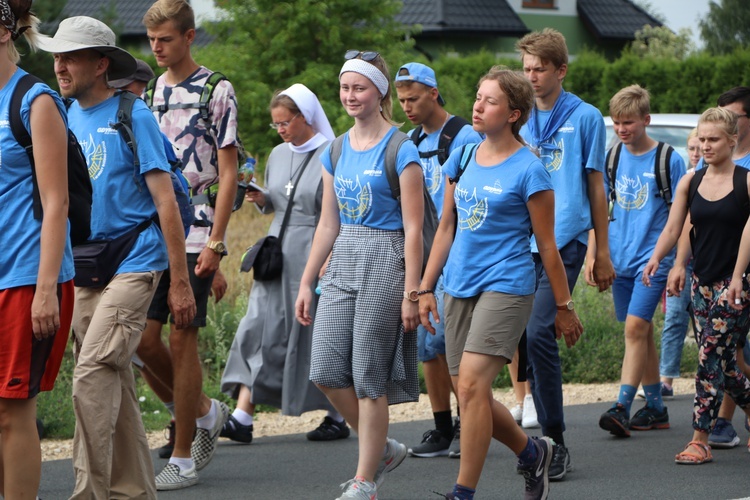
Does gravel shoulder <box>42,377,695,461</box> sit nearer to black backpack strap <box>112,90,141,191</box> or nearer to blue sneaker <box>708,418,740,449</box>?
blue sneaker <box>708,418,740,449</box>

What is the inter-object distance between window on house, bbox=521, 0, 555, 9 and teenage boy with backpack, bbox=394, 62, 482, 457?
34995mm

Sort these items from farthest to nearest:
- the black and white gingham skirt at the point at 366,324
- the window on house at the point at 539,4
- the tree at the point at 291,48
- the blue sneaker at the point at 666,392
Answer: the window on house at the point at 539,4 → the tree at the point at 291,48 → the blue sneaker at the point at 666,392 → the black and white gingham skirt at the point at 366,324

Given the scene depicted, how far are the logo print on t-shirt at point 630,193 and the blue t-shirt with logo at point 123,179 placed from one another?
3.53 m

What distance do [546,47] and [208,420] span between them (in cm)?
263

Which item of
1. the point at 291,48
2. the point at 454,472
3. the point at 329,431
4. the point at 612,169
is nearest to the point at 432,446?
the point at 454,472

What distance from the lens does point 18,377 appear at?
4.44 m

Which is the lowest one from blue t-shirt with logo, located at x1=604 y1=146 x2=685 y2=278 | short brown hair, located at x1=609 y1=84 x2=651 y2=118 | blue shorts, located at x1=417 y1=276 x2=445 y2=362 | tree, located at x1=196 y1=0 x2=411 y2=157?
blue shorts, located at x1=417 y1=276 x2=445 y2=362

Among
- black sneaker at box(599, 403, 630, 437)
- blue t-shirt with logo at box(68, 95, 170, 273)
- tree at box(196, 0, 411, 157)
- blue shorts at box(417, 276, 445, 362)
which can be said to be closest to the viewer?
blue t-shirt with logo at box(68, 95, 170, 273)

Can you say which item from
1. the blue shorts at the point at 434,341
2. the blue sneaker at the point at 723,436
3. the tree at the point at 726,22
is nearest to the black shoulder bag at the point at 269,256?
the blue shorts at the point at 434,341

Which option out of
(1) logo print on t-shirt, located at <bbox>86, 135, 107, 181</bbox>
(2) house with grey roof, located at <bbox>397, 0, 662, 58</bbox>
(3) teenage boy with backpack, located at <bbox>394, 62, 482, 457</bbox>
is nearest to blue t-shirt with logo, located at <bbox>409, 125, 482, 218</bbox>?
(3) teenage boy with backpack, located at <bbox>394, 62, 482, 457</bbox>

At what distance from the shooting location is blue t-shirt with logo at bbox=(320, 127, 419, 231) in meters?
5.72

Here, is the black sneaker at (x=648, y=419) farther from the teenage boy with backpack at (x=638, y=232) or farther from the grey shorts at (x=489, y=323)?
the grey shorts at (x=489, y=323)

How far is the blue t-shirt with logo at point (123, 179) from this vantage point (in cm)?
523

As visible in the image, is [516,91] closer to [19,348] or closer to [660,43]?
[19,348]
